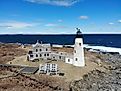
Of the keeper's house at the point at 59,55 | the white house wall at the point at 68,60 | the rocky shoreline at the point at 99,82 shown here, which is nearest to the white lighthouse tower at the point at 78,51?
the keeper's house at the point at 59,55

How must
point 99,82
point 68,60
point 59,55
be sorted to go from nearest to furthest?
point 99,82
point 68,60
point 59,55

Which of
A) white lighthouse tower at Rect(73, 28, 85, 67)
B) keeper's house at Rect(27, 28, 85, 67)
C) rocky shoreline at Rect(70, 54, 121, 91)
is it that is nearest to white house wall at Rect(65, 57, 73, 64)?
keeper's house at Rect(27, 28, 85, 67)

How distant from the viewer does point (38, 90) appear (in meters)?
38.3

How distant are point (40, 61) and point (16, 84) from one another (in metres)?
19.2

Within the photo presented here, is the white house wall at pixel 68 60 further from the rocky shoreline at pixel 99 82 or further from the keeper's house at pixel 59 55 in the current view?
the rocky shoreline at pixel 99 82

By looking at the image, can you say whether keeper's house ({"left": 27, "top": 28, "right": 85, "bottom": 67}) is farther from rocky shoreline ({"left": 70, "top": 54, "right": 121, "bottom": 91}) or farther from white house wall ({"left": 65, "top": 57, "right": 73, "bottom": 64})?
rocky shoreline ({"left": 70, "top": 54, "right": 121, "bottom": 91})

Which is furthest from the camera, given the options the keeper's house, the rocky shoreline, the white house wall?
the white house wall

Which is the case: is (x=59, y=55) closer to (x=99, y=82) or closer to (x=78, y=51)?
(x=78, y=51)

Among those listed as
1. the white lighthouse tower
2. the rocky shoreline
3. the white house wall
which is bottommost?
the rocky shoreline

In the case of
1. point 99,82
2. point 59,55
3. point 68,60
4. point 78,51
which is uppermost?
point 78,51

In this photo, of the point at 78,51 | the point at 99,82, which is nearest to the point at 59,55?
the point at 78,51

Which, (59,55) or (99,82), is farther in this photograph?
(59,55)

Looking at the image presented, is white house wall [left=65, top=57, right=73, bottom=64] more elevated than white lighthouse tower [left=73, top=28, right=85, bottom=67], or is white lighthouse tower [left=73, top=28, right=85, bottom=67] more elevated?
white lighthouse tower [left=73, top=28, right=85, bottom=67]

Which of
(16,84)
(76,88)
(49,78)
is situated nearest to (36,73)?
(49,78)
